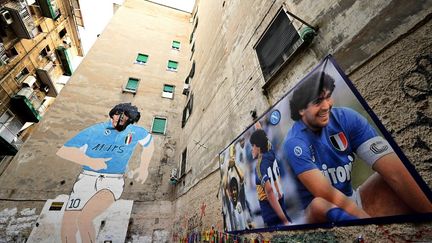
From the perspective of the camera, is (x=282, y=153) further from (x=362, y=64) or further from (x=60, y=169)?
(x=60, y=169)

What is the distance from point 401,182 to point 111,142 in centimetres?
1136

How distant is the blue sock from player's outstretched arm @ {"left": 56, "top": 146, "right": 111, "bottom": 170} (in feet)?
33.4

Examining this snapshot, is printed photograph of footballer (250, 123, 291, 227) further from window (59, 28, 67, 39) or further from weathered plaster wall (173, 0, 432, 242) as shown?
window (59, 28, 67, 39)

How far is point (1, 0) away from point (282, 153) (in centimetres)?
1570

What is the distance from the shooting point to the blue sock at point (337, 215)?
1811mm

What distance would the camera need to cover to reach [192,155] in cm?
820

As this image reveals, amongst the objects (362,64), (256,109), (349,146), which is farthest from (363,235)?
(256,109)

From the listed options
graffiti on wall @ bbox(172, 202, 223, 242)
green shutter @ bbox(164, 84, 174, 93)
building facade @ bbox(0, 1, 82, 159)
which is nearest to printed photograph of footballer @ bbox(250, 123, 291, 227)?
graffiti on wall @ bbox(172, 202, 223, 242)

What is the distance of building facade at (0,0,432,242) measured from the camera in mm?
1713

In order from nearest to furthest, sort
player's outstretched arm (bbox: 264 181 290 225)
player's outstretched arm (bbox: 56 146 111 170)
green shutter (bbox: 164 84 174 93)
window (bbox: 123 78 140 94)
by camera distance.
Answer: player's outstretched arm (bbox: 264 181 290 225)
player's outstretched arm (bbox: 56 146 111 170)
window (bbox: 123 78 140 94)
green shutter (bbox: 164 84 174 93)

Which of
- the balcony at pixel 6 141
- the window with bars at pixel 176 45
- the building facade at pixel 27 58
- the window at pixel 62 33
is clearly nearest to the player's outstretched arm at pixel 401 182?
the building facade at pixel 27 58

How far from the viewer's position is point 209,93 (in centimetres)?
772

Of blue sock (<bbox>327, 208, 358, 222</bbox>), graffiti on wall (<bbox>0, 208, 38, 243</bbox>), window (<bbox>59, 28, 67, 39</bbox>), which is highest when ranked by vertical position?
window (<bbox>59, 28, 67, 39</bbox>)

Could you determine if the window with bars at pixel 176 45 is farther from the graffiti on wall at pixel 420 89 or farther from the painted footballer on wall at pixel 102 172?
the graffiti on wall at pixel 420 89
